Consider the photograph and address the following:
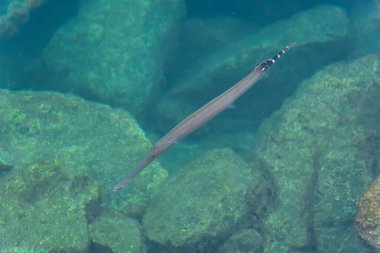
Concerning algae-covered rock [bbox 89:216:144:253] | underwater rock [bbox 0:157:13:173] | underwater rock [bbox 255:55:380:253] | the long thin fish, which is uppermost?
the long thin fish

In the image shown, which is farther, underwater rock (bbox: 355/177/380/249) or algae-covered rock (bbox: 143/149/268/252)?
algae-covered rock (bbox: 143/149/268/252)

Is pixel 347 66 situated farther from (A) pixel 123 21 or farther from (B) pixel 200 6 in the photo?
(A) pixel 123 21

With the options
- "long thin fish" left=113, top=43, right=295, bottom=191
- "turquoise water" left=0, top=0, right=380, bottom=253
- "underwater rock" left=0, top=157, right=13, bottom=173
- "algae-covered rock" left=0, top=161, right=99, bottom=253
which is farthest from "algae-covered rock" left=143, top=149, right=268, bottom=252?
"underwater rock" left=0, top=157, right=13, bottom=173

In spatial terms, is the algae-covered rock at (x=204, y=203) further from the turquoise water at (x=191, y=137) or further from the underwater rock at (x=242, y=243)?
the underwater rock at (x=242, y=243)

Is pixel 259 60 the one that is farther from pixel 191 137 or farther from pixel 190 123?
pixel 190 123

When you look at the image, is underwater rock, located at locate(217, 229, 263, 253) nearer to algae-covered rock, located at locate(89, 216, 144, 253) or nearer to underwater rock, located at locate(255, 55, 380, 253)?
underwater rock, located at locate(255, 55, 380, 253)

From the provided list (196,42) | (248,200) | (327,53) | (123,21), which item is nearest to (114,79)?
(123,21)
